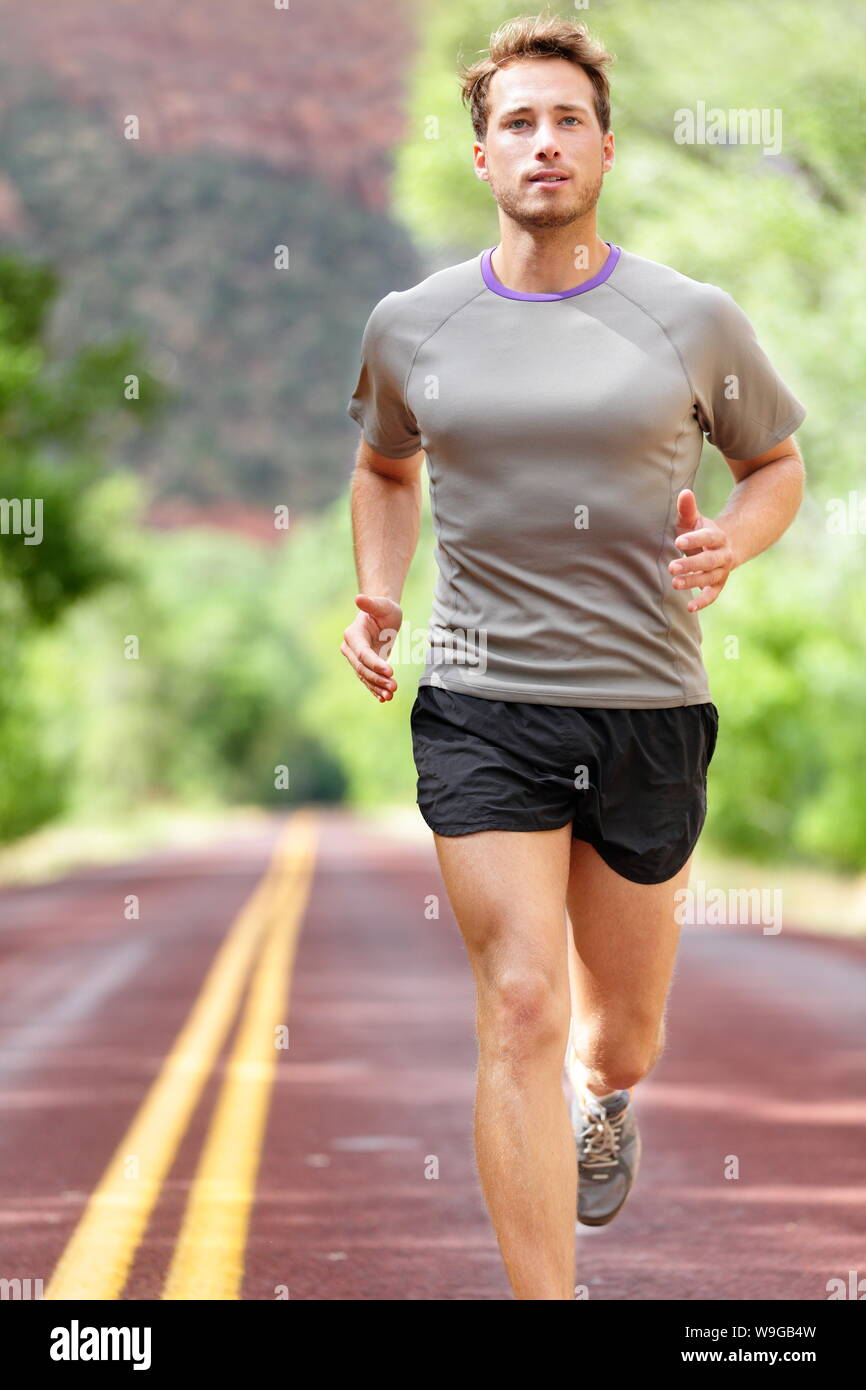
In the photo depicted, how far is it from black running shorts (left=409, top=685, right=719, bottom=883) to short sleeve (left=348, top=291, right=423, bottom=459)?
553mm

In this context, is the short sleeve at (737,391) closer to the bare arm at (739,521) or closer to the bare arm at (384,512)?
the bare arm at (739,521)

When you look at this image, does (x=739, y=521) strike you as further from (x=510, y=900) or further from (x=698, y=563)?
(x=510, y=900)

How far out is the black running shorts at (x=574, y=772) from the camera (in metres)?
4.15

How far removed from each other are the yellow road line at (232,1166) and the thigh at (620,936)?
4.09 ft

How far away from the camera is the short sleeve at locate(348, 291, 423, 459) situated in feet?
14.3

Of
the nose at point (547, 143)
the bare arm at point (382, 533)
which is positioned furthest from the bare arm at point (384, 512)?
the nose at point (547, 143)

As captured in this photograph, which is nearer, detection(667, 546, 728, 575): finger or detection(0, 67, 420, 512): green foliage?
detection(667, 546, 728, 575): finger

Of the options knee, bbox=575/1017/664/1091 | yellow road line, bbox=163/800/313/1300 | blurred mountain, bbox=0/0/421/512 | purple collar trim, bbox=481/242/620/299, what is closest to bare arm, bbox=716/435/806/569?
purple collar trim, bbox=481/242/620/299

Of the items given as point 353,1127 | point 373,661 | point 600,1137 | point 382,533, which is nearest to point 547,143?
point 382,533

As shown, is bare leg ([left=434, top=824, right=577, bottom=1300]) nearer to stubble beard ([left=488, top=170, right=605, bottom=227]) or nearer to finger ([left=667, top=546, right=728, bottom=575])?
finger ([left=667, top=546, right=728, bottom=575])

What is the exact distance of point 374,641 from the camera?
433 centimetres

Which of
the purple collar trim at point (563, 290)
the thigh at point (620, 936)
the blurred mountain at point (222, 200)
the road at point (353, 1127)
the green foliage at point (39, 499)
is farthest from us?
the blurred mountain at point (222, 200)
